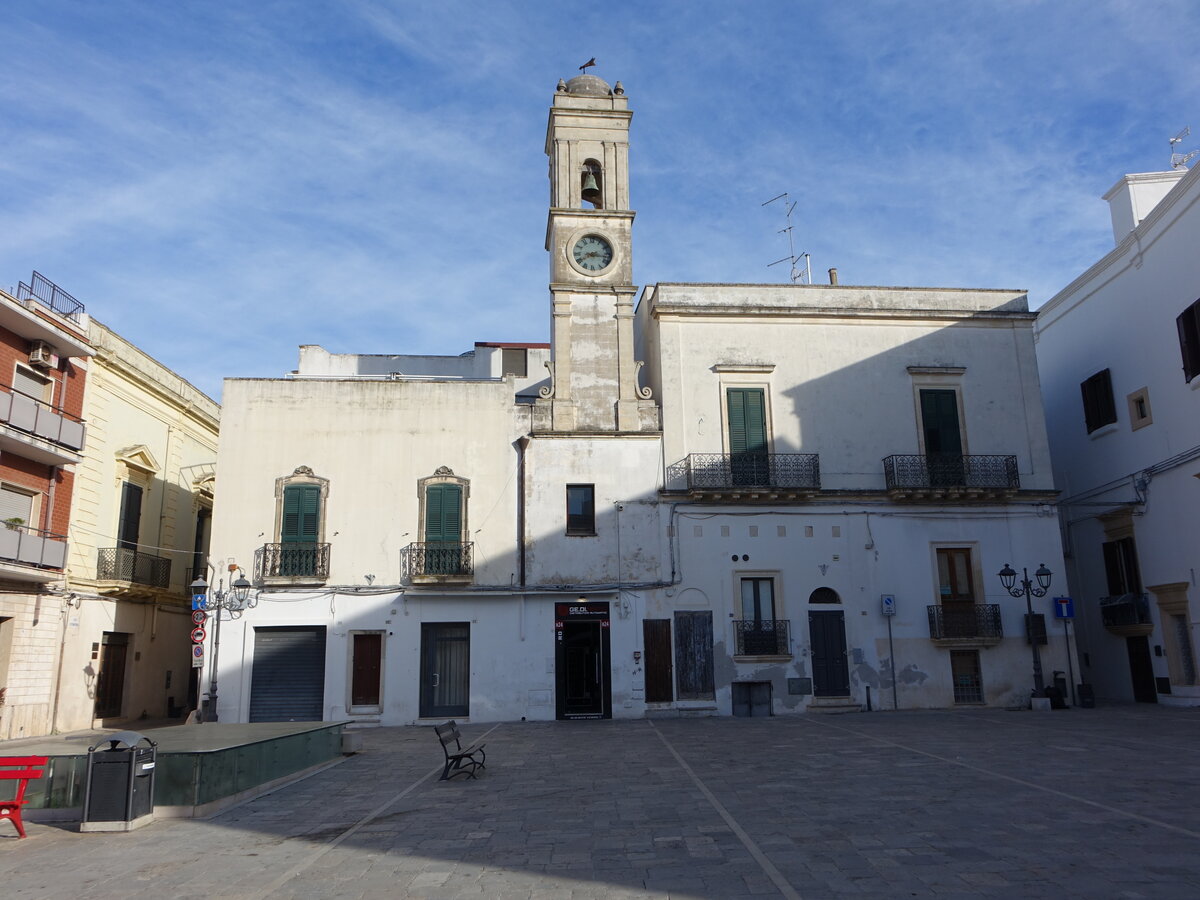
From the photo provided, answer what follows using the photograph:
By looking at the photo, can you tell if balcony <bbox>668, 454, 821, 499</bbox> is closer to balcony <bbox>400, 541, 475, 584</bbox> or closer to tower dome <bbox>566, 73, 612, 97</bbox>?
balcony <bbox>400, 541, 475, 584</bbox>

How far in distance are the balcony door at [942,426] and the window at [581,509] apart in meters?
9.26

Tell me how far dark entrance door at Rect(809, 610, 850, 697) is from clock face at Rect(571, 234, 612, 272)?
36.3 ft

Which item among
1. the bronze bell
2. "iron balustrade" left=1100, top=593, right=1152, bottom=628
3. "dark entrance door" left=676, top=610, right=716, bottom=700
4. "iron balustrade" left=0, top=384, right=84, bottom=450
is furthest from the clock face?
"iron balustrade" left=1100, top=593, right=1152, bottom=628

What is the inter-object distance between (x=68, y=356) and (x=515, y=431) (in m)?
11.0

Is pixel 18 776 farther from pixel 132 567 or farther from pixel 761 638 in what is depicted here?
pixel 761 638

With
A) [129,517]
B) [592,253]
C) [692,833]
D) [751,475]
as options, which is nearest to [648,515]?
[751,475]

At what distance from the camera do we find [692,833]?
908 cm

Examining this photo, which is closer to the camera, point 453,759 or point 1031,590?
point 453,759

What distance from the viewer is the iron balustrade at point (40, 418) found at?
19828 millimetres

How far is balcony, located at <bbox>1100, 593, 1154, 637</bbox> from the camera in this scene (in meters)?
24.0

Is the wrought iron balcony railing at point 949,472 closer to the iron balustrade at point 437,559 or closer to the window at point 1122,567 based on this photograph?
the window at point 1122,567

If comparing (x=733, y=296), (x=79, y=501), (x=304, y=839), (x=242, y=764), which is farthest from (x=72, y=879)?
(x=733, y=296)

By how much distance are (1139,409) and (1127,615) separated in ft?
18.1

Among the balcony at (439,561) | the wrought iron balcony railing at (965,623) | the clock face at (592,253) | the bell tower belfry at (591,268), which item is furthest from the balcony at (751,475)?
the clock face at (592,253)
